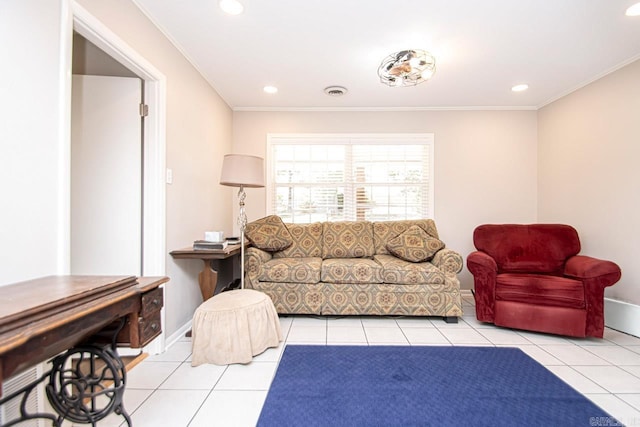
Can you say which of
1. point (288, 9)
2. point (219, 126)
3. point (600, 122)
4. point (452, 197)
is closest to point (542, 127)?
point (600, 122)

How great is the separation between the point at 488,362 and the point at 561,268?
150cm

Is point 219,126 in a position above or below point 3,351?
above

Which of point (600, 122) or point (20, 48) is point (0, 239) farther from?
point (600, 122)

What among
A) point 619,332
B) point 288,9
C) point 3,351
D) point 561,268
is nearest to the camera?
point 3,351

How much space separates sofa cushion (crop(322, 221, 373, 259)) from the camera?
3.41 m

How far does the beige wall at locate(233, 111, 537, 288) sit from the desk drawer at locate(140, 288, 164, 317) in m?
3.39

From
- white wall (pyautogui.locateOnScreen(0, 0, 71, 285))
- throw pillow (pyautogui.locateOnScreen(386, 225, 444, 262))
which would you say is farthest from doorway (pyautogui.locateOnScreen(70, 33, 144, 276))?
throw pillow (pyautogui.locateOnScreen(386, 225, 444, 262))

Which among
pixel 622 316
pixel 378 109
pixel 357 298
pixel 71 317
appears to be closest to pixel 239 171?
pixel 357 298

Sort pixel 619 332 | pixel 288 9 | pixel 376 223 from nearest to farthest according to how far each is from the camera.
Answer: pixel 288 9, pixel 619 332, pixel 376 223

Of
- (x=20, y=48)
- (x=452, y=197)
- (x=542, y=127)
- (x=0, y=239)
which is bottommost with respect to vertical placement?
(x=0, y=239)

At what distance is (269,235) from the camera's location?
3.13m

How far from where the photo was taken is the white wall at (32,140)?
3.62ft

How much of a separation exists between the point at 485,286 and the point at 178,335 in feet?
9.03

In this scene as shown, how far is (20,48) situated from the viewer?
3.77ft
